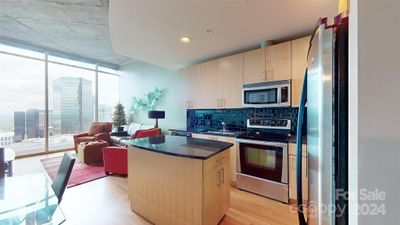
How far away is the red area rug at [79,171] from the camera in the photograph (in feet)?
10.9

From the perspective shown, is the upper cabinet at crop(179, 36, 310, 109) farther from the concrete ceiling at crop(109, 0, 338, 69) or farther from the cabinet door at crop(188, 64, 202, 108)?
the concrete ceiling at crop(109, 0, 338, 69)

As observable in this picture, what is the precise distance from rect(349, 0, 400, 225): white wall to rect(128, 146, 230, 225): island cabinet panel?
4.34 feet

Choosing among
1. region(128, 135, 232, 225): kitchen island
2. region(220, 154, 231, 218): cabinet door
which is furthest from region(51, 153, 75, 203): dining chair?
region(220, 154, 231, 218): cabinet door

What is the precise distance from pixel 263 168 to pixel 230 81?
5.35ft

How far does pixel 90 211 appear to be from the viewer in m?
2.31

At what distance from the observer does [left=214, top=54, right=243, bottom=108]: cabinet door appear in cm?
325

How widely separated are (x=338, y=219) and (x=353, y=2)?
66 cm

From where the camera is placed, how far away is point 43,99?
5281mm

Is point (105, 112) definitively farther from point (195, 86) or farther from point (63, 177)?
point (63, 177)

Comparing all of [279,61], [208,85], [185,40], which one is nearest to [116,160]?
[208,85]

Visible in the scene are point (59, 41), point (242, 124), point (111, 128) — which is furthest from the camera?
point (111, 128)

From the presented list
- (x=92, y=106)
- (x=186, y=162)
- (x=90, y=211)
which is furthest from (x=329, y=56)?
(x=92, y=106)

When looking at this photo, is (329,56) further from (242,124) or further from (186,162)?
(242,124)

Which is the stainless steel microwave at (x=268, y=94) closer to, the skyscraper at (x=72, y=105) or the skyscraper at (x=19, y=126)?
the skyscraper at (x=72, y=105)
